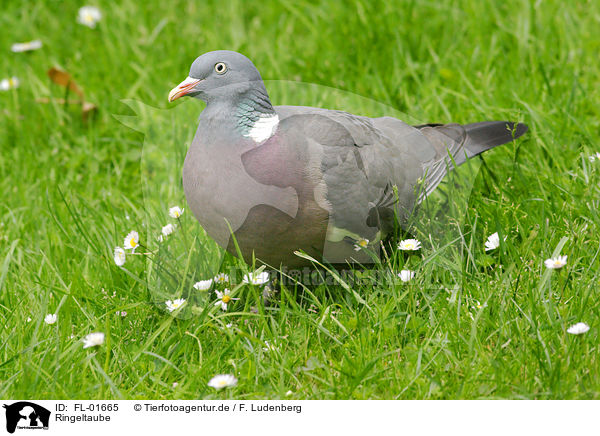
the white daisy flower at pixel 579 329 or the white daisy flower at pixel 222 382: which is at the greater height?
the white daisy flower at pixel 579 329

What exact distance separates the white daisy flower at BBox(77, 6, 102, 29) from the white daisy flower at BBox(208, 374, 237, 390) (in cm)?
379

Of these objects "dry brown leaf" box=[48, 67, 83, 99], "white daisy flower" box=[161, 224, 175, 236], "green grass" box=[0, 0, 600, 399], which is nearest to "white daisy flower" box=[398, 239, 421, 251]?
"green grass" box=[0, 0, 600, 399]

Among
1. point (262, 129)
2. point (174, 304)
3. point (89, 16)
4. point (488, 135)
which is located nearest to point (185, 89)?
point (262, 129)

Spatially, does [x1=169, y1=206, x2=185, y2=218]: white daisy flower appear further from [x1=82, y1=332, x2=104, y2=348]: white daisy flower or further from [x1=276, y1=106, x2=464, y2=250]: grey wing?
[x1=82, y1=332, x2=104, y2=348]: white daisy flower

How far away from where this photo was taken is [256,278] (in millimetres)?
2889

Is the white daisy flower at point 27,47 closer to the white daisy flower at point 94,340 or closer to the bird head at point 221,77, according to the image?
the bird head at point 221,77

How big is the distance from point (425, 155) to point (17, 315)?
6.39 feet

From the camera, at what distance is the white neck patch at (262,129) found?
112 inches

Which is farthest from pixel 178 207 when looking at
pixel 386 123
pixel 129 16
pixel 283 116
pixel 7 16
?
A: pixel 7 16

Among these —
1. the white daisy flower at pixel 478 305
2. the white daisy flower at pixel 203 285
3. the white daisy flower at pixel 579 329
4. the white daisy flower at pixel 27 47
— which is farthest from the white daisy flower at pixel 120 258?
the white daisy flower at pixel 27 47

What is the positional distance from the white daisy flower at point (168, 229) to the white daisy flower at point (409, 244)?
1056 millimetres

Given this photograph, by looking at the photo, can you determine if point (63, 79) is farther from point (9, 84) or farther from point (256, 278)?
point (256, 278)

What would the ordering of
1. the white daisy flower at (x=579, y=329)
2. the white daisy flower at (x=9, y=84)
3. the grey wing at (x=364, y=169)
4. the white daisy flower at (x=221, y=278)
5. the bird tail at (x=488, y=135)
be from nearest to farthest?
the white daisy flower at (x=579, y=329), the grey wing at (x=364, y=169), the white daisy flower at (x=221, y=278), the bird tail at (x=488, y=135), the white daisy flower at (x=9, y=84)

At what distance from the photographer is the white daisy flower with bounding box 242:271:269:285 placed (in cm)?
284
